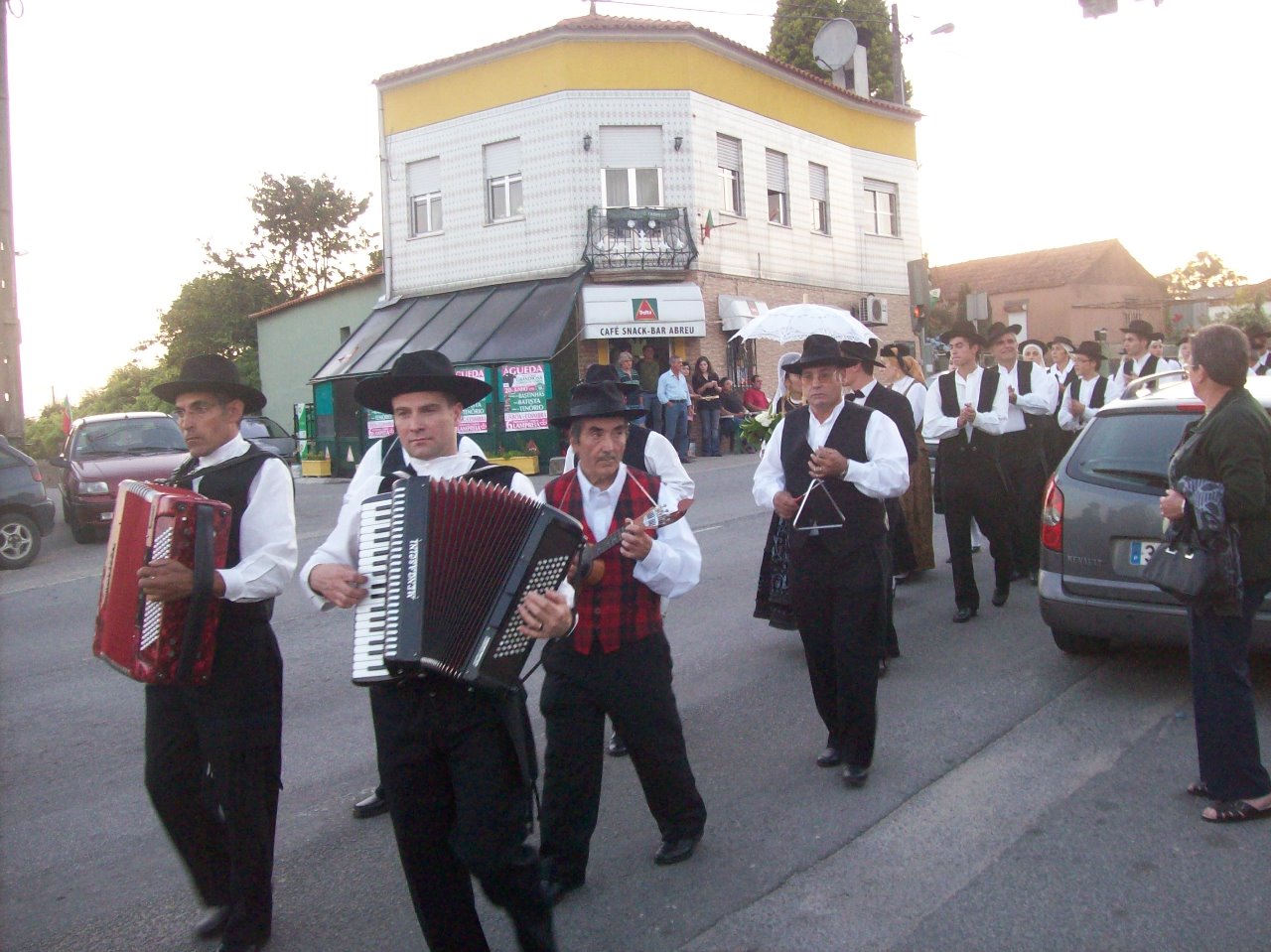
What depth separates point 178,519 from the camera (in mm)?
3189

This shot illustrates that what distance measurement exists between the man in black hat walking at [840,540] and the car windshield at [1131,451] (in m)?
1.69

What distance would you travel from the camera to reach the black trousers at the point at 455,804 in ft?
9.89

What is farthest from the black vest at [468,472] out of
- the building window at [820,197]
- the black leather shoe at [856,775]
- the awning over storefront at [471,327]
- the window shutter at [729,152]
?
the building window at [820,197]

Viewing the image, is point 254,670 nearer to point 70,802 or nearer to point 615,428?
point 615,428

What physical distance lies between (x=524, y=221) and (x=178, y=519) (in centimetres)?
2083

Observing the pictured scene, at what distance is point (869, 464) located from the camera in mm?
4742

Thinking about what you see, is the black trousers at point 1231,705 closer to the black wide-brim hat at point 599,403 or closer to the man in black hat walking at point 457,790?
the black wide-brim hat at point 599,403

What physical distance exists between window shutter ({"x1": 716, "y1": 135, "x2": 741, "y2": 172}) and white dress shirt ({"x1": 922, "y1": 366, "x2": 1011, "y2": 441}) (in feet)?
56.8

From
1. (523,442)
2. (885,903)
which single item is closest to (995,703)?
(885,903)

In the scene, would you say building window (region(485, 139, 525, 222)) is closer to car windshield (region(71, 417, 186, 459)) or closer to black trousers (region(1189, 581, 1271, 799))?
car windshield (region(71, 417, 186, 459))

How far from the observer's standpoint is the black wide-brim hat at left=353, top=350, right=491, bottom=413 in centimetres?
331

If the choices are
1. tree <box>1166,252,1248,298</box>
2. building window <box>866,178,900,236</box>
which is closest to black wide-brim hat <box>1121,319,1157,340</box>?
building window <box>866,178,900,236</box>

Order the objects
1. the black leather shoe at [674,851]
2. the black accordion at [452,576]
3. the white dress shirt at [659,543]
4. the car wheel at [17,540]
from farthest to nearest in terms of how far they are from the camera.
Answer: the car wheel at [17,540]
the black leather shoe at [674,851]
the white dress shirt at [659,543]
the black accordion at [452,576]

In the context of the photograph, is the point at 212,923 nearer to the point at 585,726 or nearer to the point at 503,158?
the point at 585,726
